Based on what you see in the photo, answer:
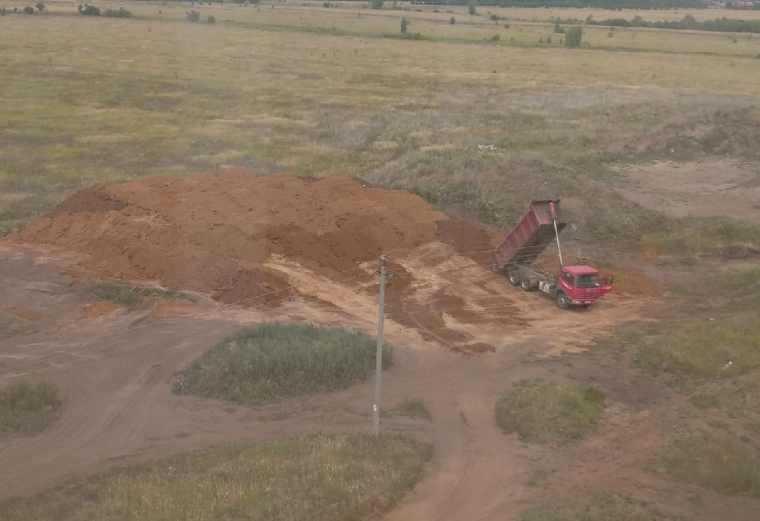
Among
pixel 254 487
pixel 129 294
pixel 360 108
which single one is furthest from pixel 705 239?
pixel 360 108

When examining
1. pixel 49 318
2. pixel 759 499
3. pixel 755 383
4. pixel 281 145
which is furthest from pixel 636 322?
pixel 281 145

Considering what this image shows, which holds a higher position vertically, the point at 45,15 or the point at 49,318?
the point at 45,15

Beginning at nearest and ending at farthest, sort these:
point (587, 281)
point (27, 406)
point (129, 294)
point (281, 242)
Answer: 1. point (27, 406)
2. point (587, 281)
3. point (129, 294)
4. point (281, 242)

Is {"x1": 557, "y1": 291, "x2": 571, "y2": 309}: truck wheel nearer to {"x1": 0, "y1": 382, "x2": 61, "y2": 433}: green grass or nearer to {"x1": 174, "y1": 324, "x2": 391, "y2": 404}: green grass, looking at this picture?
{"x1": 174, "y1": 324, "x2": 391, "y2": 404}: green grass

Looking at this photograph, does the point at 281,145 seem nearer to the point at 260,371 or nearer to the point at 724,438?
the point at 260,371

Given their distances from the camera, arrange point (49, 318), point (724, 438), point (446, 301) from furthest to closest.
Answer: point (446, 301) → point (49, 318) → point (724, 438)

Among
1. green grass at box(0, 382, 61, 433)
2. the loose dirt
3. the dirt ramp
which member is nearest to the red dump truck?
the loose dirt

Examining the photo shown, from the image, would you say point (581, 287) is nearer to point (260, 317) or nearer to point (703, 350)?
point (703, 350)
